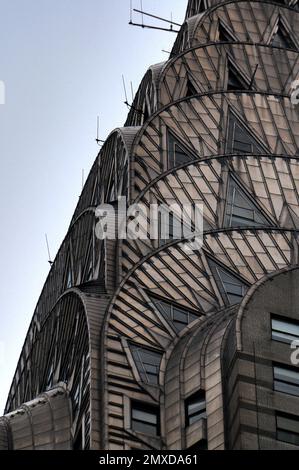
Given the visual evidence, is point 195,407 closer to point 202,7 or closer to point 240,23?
point 240,23

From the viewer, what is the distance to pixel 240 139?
412 feet

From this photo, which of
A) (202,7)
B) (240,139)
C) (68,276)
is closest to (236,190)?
(240,139)

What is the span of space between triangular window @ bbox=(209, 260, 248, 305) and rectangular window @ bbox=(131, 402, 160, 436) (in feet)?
42.5

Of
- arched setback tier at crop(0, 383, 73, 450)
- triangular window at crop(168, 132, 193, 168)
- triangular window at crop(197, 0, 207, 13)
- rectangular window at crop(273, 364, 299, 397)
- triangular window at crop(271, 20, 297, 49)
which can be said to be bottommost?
arched setback tier at crop(0, 383, 73, 450)

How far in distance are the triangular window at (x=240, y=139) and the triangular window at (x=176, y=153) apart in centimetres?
367

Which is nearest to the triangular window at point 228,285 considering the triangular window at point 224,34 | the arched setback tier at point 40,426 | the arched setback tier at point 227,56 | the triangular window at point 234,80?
the arched setback tier at point 40,426

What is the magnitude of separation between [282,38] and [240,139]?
69.0 feet

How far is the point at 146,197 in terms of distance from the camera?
113 metres

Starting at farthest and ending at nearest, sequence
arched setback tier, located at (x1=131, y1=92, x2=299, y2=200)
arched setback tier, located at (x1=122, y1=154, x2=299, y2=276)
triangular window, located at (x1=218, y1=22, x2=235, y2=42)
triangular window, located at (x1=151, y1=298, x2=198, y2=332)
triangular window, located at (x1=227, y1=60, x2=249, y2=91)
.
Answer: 1. triangular window, located at (x1=218, y1=22, x2=235, y2=42)
2. triangular window, located at (x1=227, y1=60, x2=249, y2=91)
3. arched setback tier, located at (x1=131, y1=92, x2=299, y2=200)
4. arched setback tier, located at (x1=122, y1=154, x2=299, y2=276)
5. triangular window, located at (x1=151, y1=298, x2=198, y2=332)

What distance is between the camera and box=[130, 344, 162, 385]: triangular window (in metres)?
93.1

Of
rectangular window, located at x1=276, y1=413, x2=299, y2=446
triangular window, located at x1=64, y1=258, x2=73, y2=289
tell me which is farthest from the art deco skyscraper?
triangular window, located at x1=64, y1=258, x2=73, y2=289

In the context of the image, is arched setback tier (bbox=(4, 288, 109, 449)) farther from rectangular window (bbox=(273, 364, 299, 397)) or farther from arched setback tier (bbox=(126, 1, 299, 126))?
arched setback tier (bbox=(126, 1, 299, 126))

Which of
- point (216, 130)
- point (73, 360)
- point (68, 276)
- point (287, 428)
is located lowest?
point (287, 428)
